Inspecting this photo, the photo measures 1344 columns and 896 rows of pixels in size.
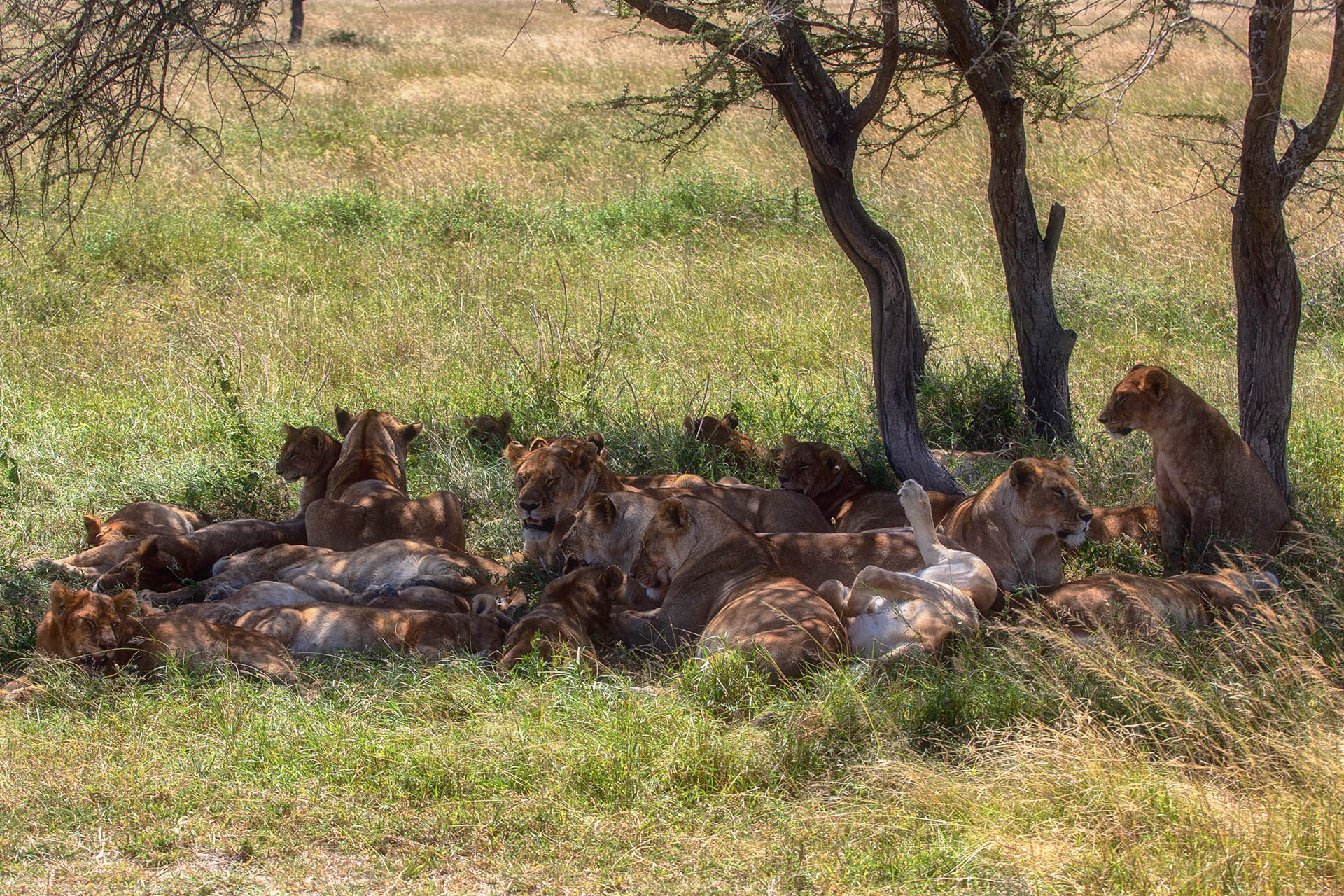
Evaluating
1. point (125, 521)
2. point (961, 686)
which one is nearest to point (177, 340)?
point (125, 521)

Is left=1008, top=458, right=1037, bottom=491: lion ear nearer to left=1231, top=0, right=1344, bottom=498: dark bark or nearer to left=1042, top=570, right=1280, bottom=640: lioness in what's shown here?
left=1042, top=570, right=1280, bottom=640: lioness

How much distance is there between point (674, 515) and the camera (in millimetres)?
6680

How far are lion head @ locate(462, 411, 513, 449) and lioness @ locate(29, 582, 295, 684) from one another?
3413 millimetres

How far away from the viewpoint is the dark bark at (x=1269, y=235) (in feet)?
22.2

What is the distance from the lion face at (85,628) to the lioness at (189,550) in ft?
4.38

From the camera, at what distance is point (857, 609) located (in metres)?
6.01

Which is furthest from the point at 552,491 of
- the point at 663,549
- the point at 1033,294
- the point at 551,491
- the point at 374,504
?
the point at 1033,294

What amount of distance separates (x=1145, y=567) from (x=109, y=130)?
667 cm

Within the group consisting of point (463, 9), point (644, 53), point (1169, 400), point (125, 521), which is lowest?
point (125, 521)

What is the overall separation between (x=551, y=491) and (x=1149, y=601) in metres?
3.42

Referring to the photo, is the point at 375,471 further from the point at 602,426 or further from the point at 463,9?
the point at 463,9

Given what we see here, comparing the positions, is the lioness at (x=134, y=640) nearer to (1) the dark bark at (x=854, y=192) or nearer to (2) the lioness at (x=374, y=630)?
(2) the lioness at (x=374, y=630)

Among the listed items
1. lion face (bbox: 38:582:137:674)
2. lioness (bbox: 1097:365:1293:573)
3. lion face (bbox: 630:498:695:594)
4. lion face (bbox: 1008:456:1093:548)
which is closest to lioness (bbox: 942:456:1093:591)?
lion face (bbox: 1008:456:1093:548)

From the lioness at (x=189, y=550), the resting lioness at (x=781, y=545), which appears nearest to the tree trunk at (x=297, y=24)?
the lioness at (x=189, y=550)
